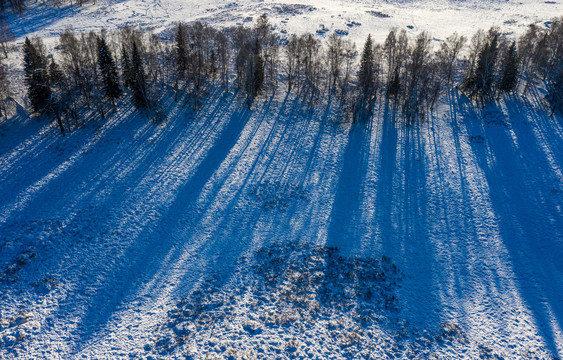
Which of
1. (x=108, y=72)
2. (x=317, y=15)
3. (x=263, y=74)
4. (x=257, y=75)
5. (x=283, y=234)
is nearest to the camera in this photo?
(x=283, y=234)

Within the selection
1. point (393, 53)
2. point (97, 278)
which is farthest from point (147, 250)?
point (393, 53)

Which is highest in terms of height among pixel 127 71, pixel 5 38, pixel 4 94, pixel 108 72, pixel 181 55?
pixel 5 38

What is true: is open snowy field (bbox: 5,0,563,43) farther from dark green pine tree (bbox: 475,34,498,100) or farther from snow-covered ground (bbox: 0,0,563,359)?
snow-covered ground (bbox: 0,0,563,359)

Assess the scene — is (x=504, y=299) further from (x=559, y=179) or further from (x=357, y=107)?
(x=357, y=107)

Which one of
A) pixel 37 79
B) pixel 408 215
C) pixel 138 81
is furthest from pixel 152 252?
pixel 37 79

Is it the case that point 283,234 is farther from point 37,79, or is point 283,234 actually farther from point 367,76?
point 37,79

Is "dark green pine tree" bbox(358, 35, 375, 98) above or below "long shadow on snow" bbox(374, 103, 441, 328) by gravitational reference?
above

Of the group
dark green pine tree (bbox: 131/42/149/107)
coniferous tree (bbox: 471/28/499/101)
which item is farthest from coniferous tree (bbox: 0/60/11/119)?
coniferous tree (bbox: 471/28/499/101)
